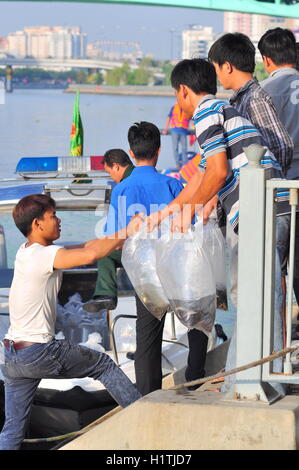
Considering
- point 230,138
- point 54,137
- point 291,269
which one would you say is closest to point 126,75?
point 54,137

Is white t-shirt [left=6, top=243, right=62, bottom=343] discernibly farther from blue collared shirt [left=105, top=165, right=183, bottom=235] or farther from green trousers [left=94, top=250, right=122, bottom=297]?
green trousers [left=94, top=250, right=122, bottom=297]

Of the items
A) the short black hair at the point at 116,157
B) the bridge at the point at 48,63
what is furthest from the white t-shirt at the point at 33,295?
the bridge at the point at 48,63

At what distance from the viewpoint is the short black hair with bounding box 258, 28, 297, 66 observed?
540 centimetres

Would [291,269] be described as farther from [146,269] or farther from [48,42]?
[48,42]

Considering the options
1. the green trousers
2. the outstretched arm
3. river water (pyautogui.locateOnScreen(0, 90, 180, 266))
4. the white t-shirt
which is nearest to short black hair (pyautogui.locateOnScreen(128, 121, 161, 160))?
the outstretched arm

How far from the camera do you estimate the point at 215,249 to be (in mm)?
4926

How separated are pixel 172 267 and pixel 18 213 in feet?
2.71

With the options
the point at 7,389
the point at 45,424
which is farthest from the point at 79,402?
the point at 7,389

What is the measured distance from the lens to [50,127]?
56719 millimetres

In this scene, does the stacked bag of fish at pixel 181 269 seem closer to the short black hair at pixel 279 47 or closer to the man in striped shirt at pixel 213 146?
the man in striped shirt at pixel 213 146

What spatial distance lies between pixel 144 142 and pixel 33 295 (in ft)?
4.14

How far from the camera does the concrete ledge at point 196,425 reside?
13.8 feet

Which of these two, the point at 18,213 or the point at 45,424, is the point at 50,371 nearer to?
the point at 18,213

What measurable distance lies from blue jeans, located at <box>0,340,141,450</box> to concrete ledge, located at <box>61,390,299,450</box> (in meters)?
0.33
